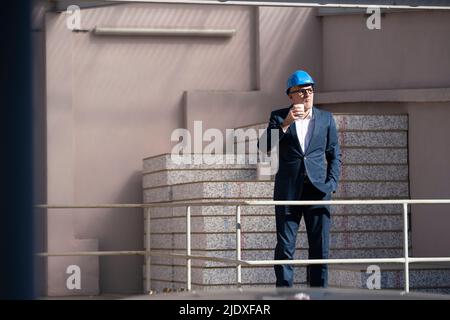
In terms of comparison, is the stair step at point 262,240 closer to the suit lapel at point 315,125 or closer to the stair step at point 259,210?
the stair step at point 259,210

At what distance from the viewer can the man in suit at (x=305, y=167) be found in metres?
8.50

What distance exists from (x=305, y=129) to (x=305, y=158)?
0.79 ft

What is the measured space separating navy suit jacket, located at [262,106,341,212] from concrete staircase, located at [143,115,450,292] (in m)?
1.84

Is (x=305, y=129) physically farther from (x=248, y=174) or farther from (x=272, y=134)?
(x=248, y=174)

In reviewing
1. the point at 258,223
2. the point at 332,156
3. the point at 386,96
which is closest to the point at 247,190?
the point at 258,223

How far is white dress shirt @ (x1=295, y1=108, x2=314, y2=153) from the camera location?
8.64 metres

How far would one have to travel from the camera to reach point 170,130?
1308 centimetres

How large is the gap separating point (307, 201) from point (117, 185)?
505cm

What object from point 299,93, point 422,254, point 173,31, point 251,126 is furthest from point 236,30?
point 299,93

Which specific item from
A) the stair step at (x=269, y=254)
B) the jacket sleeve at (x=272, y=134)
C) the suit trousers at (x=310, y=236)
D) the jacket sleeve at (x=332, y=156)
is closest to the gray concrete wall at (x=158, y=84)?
the stair step at (x=269, y=254)

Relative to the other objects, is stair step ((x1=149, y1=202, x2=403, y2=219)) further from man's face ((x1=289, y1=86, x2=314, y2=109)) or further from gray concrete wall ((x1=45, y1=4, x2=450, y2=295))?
man's face ((x1=289, y1=86, x2=314, y2=109))

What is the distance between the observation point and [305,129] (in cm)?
866

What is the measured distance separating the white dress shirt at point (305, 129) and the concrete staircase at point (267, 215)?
2025 millimetres
